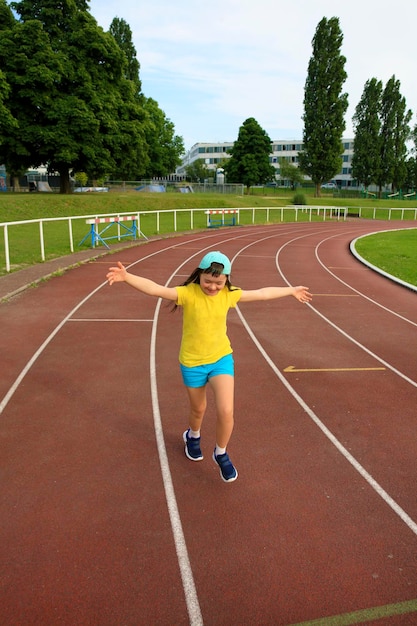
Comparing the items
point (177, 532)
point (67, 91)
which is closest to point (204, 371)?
point (177, 532)

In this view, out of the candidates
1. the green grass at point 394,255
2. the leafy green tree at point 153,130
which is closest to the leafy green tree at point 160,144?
the leafy green tree at point 153,130

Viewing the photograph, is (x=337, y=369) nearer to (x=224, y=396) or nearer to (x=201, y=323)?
(x=224, y=396)

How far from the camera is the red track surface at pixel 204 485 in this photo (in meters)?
2.69

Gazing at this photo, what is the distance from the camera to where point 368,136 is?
6312 cm

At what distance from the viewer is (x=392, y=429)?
474 cm

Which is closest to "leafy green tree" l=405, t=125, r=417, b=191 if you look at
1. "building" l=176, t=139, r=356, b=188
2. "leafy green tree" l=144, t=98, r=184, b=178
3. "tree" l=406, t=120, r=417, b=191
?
"tree" l=406, t=120, r=417, b=191

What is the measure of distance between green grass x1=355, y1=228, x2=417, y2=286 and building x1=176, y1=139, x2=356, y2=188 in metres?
71.5

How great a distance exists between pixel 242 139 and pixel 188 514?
6806 cm

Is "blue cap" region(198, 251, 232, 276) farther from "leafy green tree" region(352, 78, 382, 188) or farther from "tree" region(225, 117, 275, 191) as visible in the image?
"leafy green tree" region(352, 78, 382, 188)

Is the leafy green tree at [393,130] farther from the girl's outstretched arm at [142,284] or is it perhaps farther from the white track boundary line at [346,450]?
the girl's outstretched arm at [142,284]

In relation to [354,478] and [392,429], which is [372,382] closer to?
[392,429]

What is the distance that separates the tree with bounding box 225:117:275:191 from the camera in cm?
6438

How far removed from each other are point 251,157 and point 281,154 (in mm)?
47405

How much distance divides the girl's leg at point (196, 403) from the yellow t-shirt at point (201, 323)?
0.27 meters
